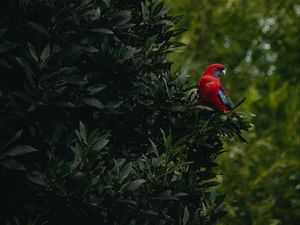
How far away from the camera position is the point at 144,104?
395 centimetres

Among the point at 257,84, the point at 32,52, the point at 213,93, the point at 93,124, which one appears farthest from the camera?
the point at 257,84

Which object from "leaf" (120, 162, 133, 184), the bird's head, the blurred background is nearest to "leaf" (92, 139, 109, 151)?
"leaf" (120, 162, 133, 184)

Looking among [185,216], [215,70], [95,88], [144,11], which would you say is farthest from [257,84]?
[95,88]

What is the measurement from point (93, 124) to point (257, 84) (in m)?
12.7

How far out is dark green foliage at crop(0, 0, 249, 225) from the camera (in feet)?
11.2

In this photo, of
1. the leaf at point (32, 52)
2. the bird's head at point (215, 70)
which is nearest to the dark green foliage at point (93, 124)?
the leaf at point (32, 52)

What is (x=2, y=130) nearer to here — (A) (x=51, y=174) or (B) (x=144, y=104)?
(A) (x=51, y=174)

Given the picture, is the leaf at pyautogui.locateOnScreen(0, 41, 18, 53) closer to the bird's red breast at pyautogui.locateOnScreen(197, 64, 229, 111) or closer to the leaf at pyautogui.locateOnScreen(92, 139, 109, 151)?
the leaf at pyautogui.locateOnScreen(92, 139, 109, 151)

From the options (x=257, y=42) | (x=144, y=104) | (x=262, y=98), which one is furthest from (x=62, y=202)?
(x=257, y=42)

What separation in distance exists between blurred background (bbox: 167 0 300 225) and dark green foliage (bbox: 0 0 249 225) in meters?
7.08

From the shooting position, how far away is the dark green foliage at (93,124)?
340 centimetres

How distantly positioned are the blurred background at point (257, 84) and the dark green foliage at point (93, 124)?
7085mm

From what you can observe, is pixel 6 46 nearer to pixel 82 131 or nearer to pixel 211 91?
pixel 82 131

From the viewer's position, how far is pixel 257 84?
1605 cm
